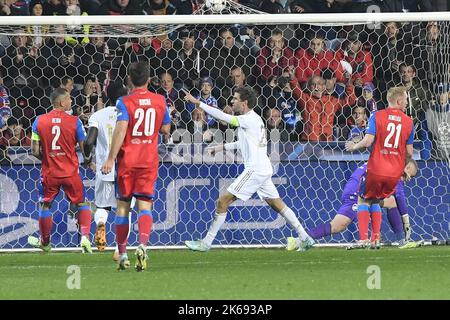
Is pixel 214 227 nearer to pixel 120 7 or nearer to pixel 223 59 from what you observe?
pixel 223 59

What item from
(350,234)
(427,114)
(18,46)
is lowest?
(350,234)

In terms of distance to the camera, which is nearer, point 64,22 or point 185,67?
point 64,22

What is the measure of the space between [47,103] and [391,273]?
Answer: 6.62 meters

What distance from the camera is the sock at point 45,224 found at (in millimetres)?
14055

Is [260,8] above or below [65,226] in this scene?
above

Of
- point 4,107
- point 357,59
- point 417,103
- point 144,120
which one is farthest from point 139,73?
point 357,59

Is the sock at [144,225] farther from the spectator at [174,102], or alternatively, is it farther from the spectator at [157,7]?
the spectator at [157,7]

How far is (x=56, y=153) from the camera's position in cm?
1410

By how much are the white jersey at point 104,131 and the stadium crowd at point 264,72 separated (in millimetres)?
1256

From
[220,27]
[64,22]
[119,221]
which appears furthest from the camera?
[220,27]

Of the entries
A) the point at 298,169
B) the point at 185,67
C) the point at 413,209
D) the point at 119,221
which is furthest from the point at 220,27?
the point at 119,221

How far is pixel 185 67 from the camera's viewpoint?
54.0 ft

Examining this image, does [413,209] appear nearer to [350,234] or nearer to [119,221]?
[350,234]

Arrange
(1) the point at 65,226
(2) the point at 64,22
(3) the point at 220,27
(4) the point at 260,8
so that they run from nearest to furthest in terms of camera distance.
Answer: (2) the point at 64,22 < (1) the point at 65,226 < (3) the point at 220,27 < (4) the point at 260,8
